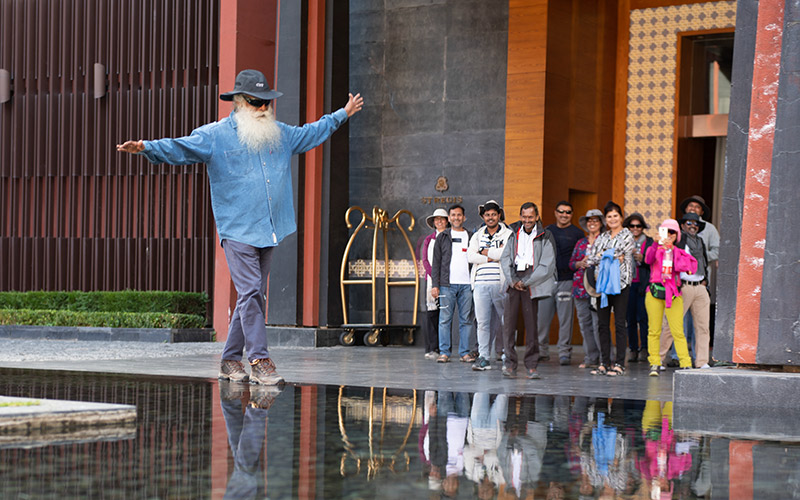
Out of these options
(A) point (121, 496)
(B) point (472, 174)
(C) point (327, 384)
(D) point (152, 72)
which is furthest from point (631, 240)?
(D) point (152, 72)

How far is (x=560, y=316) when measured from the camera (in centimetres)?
1320

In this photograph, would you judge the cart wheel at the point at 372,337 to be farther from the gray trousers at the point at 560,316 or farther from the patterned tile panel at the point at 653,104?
the patterned tile panel at the point at 653,104

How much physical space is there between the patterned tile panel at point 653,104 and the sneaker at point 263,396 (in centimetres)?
1036

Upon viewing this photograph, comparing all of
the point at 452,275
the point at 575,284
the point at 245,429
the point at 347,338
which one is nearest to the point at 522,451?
the point at 245,429

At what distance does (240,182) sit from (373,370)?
9.45 ft

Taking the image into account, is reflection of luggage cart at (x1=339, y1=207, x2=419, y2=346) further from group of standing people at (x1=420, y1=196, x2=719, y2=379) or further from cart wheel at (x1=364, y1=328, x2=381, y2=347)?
group of standing people at (x1=420, y1=196, x2=719, y2=379)

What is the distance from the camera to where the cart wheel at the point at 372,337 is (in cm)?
1517

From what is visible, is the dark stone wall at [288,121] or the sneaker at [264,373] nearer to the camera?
the sneaker at [264,373]

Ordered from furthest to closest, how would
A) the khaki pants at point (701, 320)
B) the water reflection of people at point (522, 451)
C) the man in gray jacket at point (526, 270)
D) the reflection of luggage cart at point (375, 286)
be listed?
the reflection of luggage cart at point (375, 286) < the khaki pants at point (701, 320) < the man in gray jacket at point (526, 270) < the water reflection of people at point (522, 451)

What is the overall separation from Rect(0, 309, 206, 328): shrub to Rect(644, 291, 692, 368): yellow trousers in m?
7.73

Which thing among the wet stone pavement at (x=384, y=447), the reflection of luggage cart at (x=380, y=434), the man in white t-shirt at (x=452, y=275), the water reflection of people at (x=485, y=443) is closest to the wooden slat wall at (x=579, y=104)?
the man in white t-shirt at (x=452, y=275)

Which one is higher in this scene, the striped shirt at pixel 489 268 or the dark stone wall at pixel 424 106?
the dark stone wall at pixel 424 106

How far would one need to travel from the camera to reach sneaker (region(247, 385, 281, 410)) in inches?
259

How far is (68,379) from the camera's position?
8.38 meters
